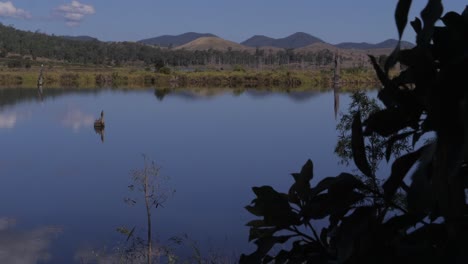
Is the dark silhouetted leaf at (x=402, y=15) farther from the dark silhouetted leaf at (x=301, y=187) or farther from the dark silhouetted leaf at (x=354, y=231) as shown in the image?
the dark silhouetted leaf at (x=301, y=187)

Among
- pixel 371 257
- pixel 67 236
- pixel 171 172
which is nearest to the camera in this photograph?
pixel 371 257

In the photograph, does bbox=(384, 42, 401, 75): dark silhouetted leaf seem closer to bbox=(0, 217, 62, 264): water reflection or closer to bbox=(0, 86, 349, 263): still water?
bbox=(0, 86, 349, 263): still water

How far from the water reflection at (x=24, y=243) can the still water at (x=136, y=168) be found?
15mm

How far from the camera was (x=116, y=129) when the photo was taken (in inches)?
878

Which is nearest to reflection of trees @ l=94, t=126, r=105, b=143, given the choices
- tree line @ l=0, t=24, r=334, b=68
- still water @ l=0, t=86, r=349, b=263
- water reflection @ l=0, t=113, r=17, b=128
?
still water @ l=0, t=86, r=349, b=263

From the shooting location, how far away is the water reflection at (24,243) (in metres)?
7.92

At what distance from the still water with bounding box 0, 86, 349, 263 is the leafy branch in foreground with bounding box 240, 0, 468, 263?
6715mm

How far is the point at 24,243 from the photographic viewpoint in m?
8.65

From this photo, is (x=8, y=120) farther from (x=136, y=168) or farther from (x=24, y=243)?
(x=24, y=243)

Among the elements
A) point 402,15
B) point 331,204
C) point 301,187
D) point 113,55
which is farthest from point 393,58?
point 113,55

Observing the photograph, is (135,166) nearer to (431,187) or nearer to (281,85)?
(431,187)

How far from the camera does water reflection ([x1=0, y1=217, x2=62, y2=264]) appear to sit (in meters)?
7.92

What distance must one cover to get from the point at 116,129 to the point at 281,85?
39478mm

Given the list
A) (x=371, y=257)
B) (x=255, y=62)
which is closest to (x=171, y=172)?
(x=371, y=257)
